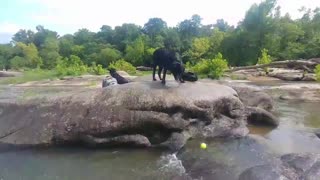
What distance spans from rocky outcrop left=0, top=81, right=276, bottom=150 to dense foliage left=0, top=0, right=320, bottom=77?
31478 mm

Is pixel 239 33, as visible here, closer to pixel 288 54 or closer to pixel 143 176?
pixel 288 54

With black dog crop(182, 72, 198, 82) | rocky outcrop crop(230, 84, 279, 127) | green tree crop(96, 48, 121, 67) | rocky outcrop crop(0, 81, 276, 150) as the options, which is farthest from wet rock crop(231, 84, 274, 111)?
green tree crop(96, 48, 121, 67)

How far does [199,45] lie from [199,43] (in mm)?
563

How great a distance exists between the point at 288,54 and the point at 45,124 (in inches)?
2267

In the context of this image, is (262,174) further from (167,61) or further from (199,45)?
(199,45)

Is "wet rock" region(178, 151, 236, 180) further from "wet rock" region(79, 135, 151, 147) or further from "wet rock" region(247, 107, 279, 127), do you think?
"wet rock" region(247, 107, 279, 127)

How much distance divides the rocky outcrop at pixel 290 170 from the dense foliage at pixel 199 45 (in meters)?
36.5

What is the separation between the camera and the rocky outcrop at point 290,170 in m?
7.82

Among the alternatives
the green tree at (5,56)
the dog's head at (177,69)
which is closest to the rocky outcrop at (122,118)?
the dog's head at (177,69)

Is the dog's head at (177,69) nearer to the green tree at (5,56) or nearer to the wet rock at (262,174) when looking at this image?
the wet rock at (262,174)

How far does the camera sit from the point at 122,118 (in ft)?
41.6

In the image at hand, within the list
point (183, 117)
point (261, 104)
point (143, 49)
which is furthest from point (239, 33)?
point (183, 117)

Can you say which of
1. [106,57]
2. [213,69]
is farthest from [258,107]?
[106,57]

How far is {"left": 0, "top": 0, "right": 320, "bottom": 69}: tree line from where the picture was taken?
7009 cm
